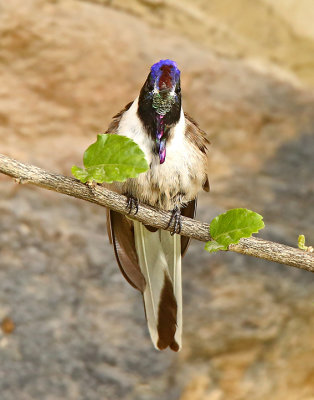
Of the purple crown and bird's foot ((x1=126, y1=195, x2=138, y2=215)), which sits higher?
the purple crown

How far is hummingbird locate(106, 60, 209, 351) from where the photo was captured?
2367 mm

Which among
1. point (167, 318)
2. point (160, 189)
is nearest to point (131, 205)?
point (160, 189)

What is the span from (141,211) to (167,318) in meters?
0.70

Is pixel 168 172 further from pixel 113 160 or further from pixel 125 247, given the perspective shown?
pixel 113 160

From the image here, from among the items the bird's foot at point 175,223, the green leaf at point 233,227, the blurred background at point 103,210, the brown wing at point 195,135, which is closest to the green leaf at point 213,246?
the green leaf at point 233,227

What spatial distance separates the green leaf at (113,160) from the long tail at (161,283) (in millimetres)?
1107

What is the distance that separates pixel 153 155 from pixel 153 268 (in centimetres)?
64

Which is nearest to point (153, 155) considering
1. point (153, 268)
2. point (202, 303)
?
point (153, 268)

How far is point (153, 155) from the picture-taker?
2.51m

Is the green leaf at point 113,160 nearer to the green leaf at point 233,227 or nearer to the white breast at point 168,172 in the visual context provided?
the green leaf at point 233,227

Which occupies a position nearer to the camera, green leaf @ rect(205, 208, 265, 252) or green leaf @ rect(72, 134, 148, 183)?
green leaf @ rect(72, 134, 148, 183)

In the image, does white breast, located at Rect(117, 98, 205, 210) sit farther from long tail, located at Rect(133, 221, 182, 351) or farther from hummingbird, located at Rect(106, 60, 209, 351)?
long tail, located at Rect(133, 221, 182, 351)

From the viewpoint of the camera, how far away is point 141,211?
2.30 meters

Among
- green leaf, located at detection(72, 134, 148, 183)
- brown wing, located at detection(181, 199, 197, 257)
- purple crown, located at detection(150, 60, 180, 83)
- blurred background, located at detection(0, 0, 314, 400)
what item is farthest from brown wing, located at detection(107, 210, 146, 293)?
blurred background, located at detection(0, 0, 314, 400)
